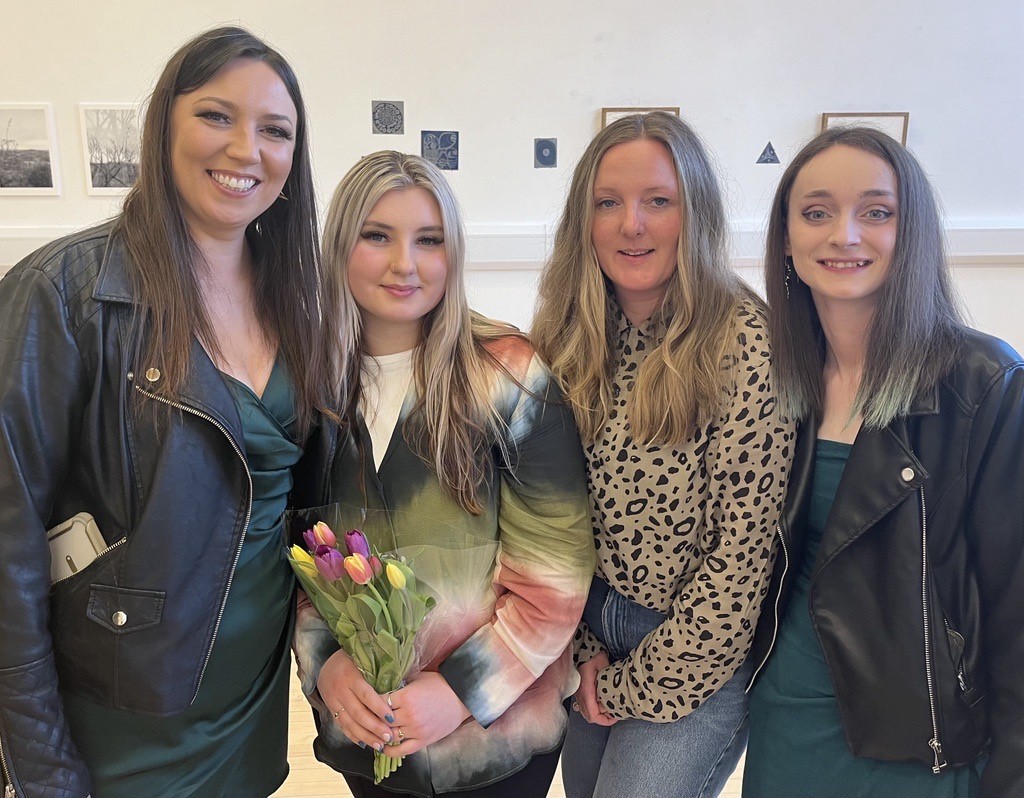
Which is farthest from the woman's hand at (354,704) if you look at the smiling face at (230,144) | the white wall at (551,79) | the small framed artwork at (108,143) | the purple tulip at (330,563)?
the small framed artwork at (108,143)

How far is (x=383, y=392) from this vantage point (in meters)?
1.51

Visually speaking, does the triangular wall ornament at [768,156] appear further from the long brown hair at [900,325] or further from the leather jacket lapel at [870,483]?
the leather jacket lapel at [870,483]

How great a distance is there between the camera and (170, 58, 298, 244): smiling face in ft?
4.41

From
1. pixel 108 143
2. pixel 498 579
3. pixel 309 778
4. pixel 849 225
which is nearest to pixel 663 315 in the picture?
pixel 849 225

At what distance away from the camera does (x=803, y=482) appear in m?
1.42

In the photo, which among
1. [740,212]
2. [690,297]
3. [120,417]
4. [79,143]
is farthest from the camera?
[740,212]

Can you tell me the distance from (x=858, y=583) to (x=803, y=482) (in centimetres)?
20

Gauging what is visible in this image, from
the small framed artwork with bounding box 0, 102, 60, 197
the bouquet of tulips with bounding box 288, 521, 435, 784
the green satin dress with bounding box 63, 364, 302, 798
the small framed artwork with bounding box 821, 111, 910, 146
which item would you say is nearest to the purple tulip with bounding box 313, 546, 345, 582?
the bouquet of tulips with bounding box 288, 521, 435, 784

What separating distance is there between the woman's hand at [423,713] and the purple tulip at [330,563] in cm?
28

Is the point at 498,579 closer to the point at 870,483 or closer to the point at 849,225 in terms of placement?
the point at 870,483

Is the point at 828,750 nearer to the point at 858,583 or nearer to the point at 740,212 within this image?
the point at 858,583

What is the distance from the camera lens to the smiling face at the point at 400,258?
1.45 metres

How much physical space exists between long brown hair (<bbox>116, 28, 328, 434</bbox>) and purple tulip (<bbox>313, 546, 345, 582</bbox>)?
13.3 inches

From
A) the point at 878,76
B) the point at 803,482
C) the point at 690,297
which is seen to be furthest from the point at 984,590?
Answer: the point at 878,76
